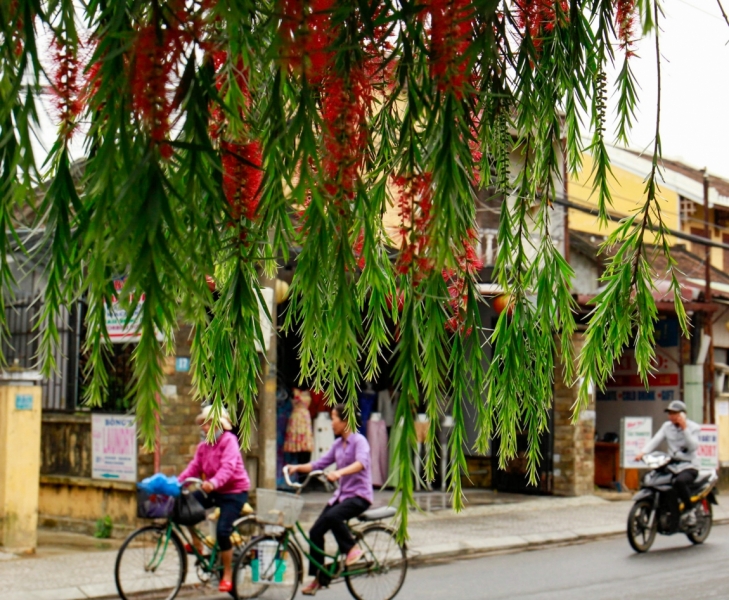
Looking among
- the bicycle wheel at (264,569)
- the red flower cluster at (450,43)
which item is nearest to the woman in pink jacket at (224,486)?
the bicycle wheel at (264,569)

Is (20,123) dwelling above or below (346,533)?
above

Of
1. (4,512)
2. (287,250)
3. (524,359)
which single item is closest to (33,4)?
(287,250)

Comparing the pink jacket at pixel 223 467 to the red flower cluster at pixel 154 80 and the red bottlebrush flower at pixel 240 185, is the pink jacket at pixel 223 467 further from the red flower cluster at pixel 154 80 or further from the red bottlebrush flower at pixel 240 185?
the red flower cluster at pixel 154 80

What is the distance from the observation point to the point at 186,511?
8.88 meters

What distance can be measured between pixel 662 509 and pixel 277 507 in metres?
5.68

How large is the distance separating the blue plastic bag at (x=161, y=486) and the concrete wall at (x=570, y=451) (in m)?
9.70

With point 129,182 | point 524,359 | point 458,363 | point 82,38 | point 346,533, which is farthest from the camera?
point 346,533

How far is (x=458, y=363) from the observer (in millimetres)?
1829

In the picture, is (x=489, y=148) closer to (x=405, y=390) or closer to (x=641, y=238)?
(x=641, y=238)

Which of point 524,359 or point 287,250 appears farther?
point 524,359

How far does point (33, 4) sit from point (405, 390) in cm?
77

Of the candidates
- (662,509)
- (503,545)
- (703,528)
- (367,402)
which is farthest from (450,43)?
(367,402)

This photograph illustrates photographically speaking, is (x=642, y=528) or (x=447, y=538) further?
(x=447, y=538)

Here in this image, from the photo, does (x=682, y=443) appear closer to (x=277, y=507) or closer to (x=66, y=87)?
(x=277, y=507)
